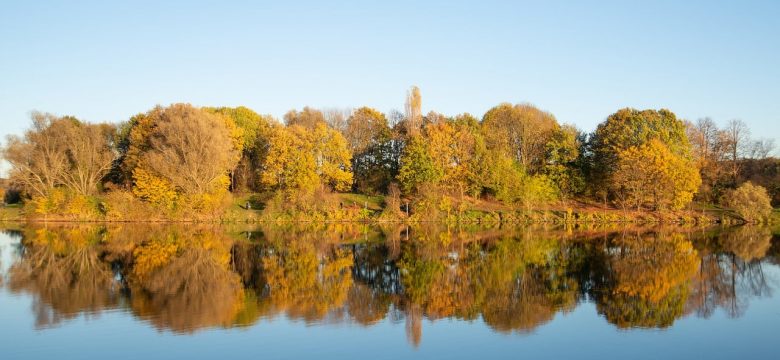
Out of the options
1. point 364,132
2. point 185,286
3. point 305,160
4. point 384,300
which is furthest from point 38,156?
point 384,300

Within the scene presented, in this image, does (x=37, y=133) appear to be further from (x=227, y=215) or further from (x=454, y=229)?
(x=454, y=229)

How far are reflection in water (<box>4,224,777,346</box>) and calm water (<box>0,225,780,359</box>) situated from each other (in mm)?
92

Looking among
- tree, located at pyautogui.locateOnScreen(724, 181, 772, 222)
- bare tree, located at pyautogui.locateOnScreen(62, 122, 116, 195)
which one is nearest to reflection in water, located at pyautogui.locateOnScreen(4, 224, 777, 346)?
bare tree, located at pyautogui.locateOnScreen(62, 122, 116, 195)

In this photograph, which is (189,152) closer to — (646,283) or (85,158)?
(85,158)

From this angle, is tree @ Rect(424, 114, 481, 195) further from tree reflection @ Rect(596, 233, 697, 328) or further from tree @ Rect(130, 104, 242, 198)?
tree reflection @ Rect(596, 233, 697, 328)

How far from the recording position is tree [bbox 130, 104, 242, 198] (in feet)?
174

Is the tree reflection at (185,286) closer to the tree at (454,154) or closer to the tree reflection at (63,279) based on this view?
the tree reflection at (63,279)

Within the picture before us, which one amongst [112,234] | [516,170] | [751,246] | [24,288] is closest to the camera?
[24,288]

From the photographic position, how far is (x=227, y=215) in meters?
54.6

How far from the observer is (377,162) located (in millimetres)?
69375

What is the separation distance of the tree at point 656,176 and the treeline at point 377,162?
134mm

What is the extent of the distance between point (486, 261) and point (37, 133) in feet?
164

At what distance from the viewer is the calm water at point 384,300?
1414 cm

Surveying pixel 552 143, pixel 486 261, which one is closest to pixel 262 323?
pixel 486 261
